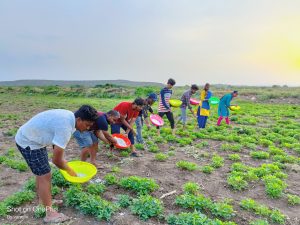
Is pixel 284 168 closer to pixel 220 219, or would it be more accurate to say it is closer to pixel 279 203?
pixel 279 203

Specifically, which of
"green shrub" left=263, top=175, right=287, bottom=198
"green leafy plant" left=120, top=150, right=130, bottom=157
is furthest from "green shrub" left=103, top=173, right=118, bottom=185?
"green shrub" left=263, top=175, right=287, bottom=198

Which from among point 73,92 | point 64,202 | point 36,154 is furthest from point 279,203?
point 73,92

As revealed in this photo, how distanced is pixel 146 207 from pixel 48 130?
205 cm

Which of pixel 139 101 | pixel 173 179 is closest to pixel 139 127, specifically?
pixel 139 101

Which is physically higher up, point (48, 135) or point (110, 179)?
point (48, 135)

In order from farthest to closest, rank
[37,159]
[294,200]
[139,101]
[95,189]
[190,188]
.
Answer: [139,101] → [190,188] → [294,200] → [95,189] → [37,159]

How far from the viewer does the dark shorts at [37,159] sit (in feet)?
14.5

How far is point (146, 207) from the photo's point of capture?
5152 mm

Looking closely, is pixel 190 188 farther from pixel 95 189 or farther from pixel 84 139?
pixel 84 139

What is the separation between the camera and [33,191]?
575 cm

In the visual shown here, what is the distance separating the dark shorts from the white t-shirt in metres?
0.07

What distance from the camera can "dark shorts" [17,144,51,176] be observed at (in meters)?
4.41

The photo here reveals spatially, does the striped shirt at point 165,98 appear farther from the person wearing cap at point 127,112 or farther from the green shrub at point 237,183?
the green shrub at point 237,183

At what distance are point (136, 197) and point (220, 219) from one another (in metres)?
1.52
